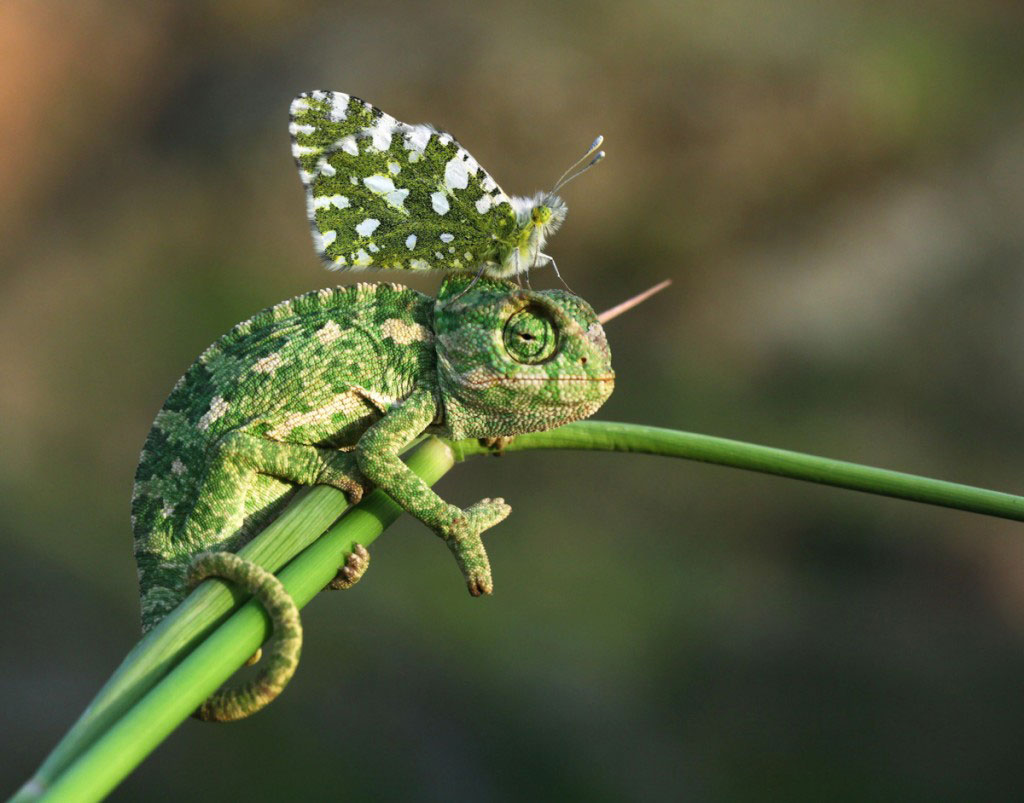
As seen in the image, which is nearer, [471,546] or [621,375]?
[471,546]

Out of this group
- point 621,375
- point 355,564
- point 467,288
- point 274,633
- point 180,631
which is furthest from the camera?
point 621,375

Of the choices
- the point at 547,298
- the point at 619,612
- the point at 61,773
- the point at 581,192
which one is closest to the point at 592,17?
the point at 581,192

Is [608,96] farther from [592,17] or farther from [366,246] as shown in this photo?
[366,246]

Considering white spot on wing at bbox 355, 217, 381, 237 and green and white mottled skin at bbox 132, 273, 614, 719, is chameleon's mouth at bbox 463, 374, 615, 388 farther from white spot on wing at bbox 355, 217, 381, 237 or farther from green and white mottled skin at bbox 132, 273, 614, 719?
white spot on wing at bbox 355, 217, 381, 237

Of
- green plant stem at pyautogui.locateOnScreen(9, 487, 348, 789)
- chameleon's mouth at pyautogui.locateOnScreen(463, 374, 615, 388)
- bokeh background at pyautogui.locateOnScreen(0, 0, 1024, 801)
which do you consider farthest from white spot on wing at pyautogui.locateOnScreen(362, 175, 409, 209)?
Result: bokeh background at pyautogui.locateOnScreen(0, 0, 1024, 801)

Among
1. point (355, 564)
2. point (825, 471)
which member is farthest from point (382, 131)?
point (825, 471)

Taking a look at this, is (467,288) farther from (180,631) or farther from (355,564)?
(180,631)
